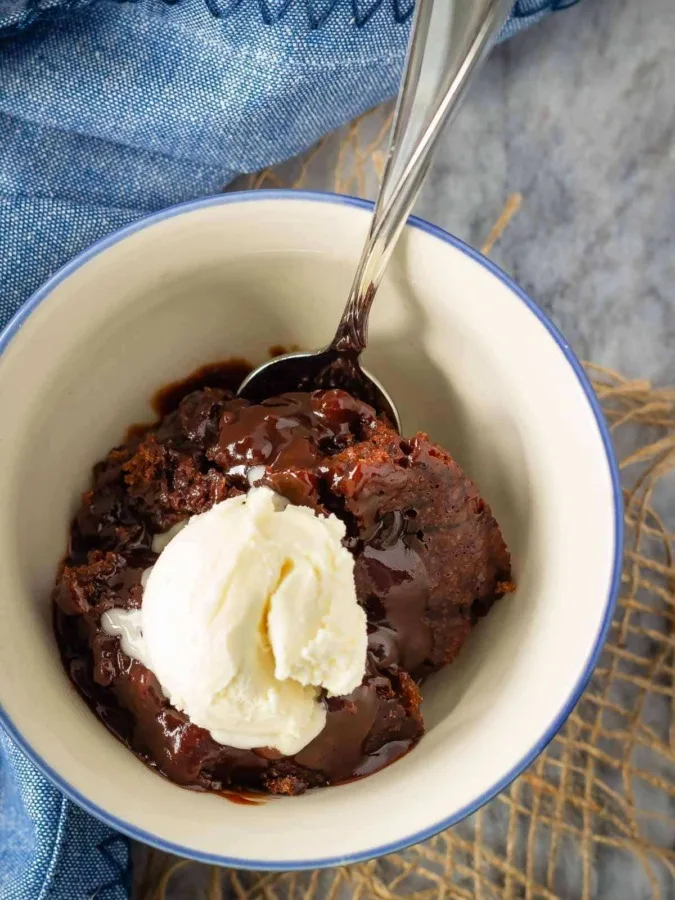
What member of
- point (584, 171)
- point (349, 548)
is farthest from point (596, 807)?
point (584, 171)

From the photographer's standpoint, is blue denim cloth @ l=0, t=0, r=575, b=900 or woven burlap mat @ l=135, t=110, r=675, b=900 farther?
woven burlap mat @ l=135, t=110, r=675, b=900

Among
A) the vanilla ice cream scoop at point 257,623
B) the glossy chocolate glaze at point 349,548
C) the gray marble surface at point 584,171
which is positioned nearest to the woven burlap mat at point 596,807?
the gray marble surface at point 584,171

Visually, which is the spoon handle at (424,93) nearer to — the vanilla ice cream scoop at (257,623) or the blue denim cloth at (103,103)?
the blue denim cloth at (103,103)

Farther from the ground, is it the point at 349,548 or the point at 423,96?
the point at 423,96

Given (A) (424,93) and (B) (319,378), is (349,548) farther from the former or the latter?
(A) (424,93)

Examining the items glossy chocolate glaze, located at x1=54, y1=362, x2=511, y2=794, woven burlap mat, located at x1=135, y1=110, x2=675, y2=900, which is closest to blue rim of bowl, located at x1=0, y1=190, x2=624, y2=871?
glossy chocolate glaze, located at x1=54, y1=362, x2=511, y2=794

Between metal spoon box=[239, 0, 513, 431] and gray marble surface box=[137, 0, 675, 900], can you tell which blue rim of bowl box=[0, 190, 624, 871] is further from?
gray marble surface box=[137, 0, 675, 900]

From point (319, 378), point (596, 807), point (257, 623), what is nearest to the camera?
point (257, 623)
